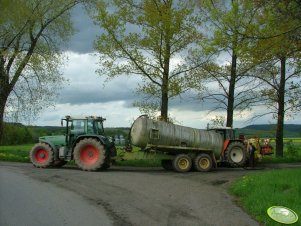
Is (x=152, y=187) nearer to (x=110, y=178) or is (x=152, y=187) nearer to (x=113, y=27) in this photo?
(x=110, y=178)

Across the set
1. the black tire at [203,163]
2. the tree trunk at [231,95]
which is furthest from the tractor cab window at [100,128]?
the tree trunk at [231,95]

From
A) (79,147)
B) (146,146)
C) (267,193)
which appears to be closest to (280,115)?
(146,146)

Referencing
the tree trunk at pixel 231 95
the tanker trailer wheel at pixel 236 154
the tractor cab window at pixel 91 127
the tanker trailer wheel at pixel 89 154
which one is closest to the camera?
the tanker trailer wheel at pixel 89 154

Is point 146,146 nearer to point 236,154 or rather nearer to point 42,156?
point 236,154

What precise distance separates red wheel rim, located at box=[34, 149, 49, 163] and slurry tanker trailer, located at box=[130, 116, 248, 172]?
14.0 ft

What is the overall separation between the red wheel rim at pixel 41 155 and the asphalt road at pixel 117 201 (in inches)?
198

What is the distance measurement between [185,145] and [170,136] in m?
0.95

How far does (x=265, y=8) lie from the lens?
18578 millimetres

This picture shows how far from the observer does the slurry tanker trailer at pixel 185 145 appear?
2375 centimetres

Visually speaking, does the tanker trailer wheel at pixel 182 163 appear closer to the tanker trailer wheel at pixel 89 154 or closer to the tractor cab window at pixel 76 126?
the tanker trailer wheel at pixel 89 154

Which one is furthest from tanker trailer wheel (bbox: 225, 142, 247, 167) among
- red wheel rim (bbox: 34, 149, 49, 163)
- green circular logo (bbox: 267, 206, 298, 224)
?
green circular logo (bbox: 267, 206, 298, 224)

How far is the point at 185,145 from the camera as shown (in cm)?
2467

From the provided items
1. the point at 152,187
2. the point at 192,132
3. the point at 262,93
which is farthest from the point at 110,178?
the point at 262,93

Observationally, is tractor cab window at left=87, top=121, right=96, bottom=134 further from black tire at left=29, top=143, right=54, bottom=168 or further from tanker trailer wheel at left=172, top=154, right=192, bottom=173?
tanker trailer wheel at left=172, top=154, right=192, bottom=173
